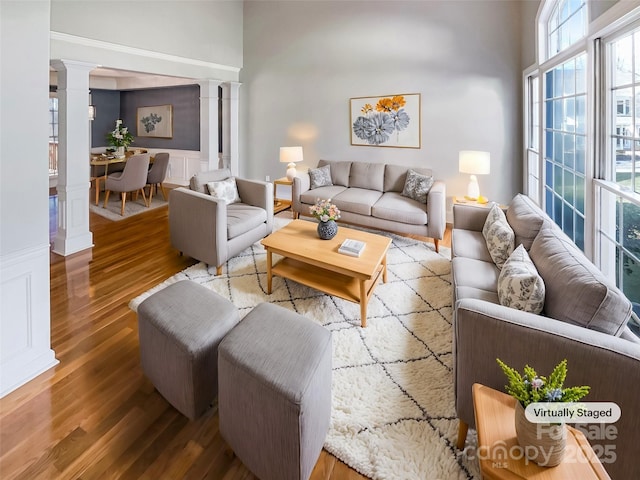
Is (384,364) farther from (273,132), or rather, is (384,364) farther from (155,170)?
(155,170)

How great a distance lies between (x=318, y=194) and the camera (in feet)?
15.9

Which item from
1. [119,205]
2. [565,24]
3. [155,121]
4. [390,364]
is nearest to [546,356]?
[390,364]

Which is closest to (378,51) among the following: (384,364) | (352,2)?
(352,2)

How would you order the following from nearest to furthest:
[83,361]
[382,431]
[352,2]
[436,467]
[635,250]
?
[436,467]
[382,431]
[635,250]
[83,361]
[352,2]

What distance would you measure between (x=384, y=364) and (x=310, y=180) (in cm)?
352

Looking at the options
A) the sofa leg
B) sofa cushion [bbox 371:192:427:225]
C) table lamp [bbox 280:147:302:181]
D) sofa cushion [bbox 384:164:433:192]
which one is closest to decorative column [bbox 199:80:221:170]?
table lamp [bbox 280:147:302:181]

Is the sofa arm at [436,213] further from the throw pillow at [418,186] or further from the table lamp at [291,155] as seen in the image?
the table lamp at [291,155]

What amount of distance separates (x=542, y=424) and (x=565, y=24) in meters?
3.47

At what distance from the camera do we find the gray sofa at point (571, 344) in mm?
1194

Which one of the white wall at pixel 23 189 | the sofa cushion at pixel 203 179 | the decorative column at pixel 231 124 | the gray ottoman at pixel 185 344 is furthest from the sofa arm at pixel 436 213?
the decorative column at pixel 231 124

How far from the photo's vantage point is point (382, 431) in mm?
1671

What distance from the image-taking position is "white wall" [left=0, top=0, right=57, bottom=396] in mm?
1766

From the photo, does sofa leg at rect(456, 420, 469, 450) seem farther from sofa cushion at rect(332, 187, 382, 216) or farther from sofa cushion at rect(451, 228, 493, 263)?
sofa cushion at rect(332, 187, 382, 216)

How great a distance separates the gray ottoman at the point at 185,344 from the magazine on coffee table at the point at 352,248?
120 cm
